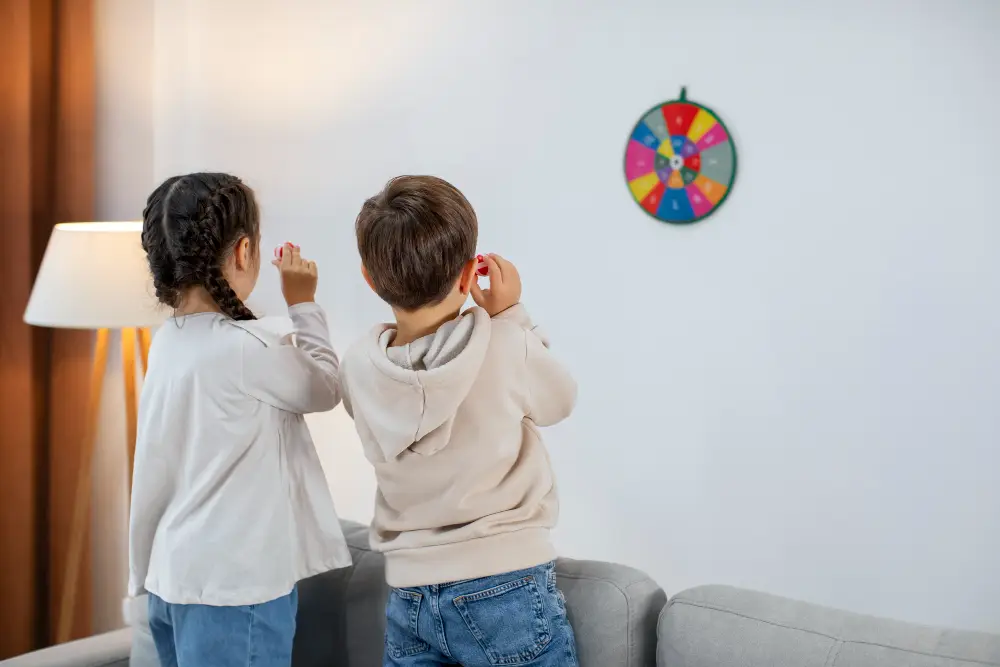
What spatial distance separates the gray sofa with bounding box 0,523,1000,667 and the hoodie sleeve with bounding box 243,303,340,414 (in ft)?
1.31

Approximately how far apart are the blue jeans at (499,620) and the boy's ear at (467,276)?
425mm

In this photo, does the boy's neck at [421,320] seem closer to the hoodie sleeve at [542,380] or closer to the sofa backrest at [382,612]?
the hoodie sleeve at [542,380]

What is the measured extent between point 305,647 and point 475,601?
61 cm

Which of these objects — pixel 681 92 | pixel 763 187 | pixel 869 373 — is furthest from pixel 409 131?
pixel 869 373

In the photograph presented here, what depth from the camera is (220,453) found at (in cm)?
148

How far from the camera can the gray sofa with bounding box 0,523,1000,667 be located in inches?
48.6

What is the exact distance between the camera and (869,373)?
6.93 ft

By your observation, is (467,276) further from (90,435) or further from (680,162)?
(90,435)

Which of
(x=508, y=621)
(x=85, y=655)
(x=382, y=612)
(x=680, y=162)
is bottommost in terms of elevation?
(x=85, y=655)

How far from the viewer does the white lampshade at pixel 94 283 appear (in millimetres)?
2334

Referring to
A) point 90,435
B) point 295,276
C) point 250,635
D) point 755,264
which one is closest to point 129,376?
point 90,435

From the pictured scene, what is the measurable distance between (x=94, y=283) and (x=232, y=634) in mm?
1213

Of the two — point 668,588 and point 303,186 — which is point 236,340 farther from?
point 303,186

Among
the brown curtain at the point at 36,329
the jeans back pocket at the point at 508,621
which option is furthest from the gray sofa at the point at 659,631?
the brown curtain at the point at 36,329
